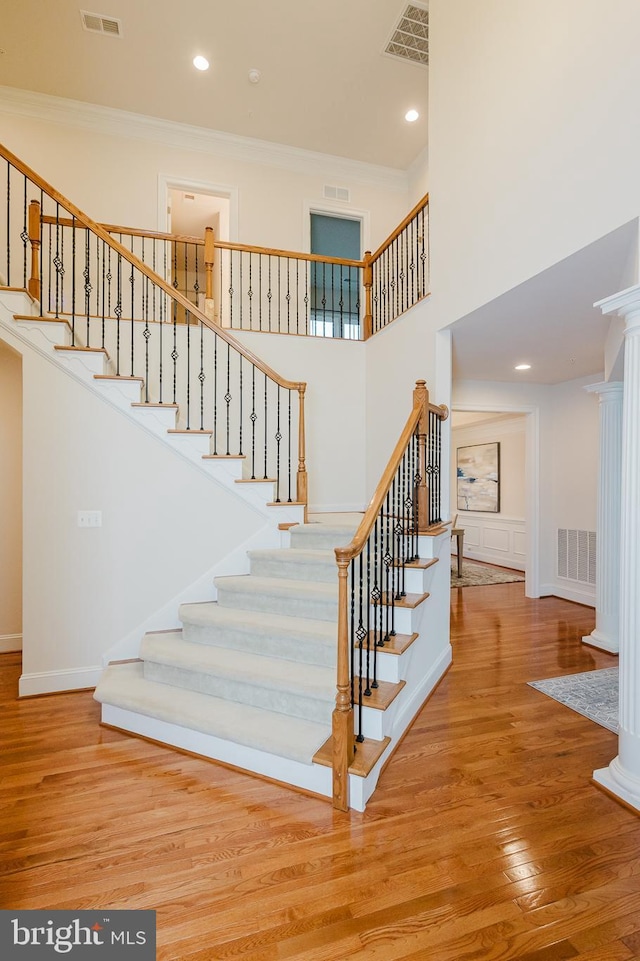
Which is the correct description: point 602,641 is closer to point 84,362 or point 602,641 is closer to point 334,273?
point 84,362

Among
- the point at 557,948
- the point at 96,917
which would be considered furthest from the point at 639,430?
the point at 96,917

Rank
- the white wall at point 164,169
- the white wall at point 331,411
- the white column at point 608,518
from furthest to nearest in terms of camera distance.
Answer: the white wall at point 164,169 < the white wall at point 331,411 < the white column at point 608,518

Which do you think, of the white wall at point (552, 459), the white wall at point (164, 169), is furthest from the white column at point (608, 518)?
the white wall at point (164, 169)

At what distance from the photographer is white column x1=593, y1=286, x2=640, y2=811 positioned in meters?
2.16

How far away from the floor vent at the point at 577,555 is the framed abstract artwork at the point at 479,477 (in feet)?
7.37

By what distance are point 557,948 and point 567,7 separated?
431 centimetres

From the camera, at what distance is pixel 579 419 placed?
576 cm

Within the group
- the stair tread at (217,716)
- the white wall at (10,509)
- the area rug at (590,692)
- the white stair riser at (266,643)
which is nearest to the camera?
the stair tread at (217,716)

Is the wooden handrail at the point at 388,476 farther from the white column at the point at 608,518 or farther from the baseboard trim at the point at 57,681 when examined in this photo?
the baseboard trim at the point at 57,681

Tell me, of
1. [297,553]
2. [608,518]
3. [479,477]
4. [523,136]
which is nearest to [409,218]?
[523,136]

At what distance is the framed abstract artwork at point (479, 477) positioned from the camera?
329 inches

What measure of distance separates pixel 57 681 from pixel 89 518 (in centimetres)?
122

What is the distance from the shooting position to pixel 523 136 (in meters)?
2.81

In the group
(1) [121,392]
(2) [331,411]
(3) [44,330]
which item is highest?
(3) [44,330]
